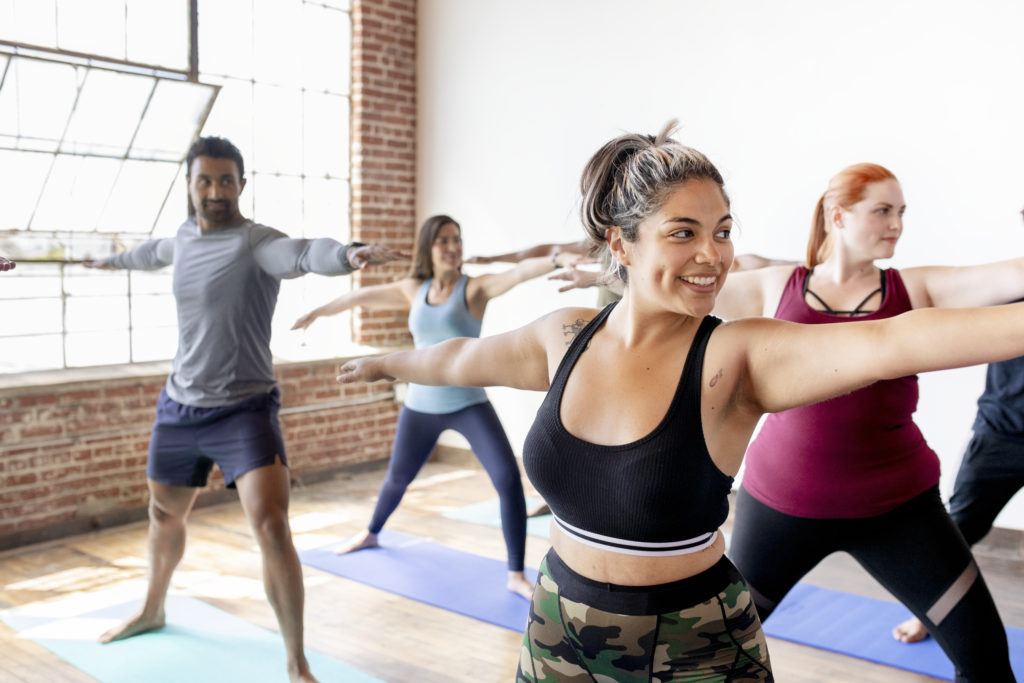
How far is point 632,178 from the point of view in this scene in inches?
56.1

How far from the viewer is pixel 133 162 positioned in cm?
476

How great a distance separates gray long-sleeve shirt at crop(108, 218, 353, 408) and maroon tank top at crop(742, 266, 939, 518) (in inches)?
56.3

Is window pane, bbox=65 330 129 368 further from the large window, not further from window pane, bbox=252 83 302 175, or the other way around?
window pane, bbox=252 83 302 175

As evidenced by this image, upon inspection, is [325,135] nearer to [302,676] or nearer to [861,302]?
[302,676]

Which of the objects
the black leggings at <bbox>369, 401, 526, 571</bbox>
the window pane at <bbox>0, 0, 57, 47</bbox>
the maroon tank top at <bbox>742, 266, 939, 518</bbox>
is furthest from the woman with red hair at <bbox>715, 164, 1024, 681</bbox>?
the window pane at <bbox>0, 0, 57, 47</bbox>

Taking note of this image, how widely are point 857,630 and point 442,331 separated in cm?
197

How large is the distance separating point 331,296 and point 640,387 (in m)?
4.60

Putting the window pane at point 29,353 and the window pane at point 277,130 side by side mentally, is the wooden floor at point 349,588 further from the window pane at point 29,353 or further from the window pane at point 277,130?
the window pane at point 277,130

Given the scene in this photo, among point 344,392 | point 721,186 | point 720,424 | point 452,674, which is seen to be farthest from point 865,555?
point 344,392

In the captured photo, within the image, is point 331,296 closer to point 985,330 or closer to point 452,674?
point 452,674

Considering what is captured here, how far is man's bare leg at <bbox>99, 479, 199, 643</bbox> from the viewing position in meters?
3.04

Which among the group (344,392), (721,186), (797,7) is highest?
(797,7)

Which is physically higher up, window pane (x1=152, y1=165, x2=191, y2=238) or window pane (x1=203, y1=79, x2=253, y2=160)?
window pane (x1=203, y1=79, x2=253, y2=160)

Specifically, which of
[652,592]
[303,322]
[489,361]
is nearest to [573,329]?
[489,361]
